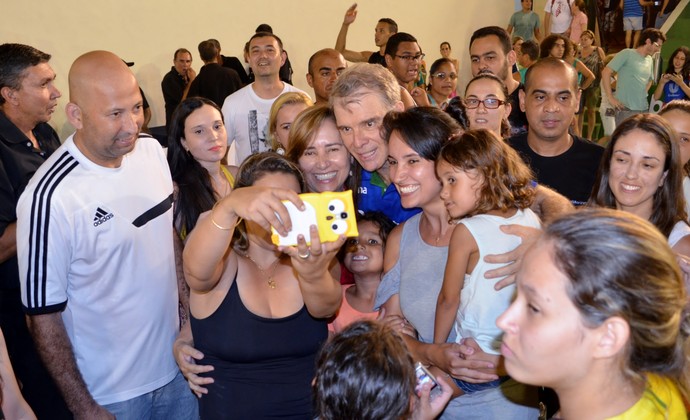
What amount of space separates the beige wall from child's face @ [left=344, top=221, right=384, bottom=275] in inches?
251

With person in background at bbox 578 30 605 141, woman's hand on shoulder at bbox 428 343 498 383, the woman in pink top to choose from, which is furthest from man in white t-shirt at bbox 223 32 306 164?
the woman in pink top

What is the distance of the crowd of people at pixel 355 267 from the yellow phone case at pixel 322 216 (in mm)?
45

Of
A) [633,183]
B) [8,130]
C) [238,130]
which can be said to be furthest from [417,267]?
[238,130]

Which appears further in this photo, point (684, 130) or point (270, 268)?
point (684, 130)

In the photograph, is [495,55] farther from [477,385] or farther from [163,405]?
[163,405]

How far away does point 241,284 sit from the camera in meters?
2.31

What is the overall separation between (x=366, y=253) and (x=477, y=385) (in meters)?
0.86

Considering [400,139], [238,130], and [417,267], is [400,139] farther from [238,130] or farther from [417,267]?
[238,130]

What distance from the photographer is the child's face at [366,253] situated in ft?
9.75

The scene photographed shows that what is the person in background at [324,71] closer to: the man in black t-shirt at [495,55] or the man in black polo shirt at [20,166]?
the man in black t-shirt at [495,55]

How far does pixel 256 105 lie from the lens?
5.42 metres

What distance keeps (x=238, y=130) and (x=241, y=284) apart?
3.28 meters

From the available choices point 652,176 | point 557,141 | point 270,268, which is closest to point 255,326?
point 270,268

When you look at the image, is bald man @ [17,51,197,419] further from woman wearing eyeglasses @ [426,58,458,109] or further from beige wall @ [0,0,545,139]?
beige wall @ [0,0,545,139]
